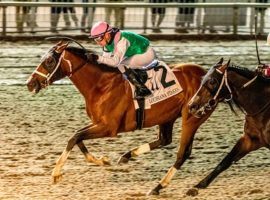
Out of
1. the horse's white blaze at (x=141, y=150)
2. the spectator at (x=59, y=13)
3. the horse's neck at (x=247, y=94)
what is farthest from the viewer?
the spectator at (x=59, y=13)

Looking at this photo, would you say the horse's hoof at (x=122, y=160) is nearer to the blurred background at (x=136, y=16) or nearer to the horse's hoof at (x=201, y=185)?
the horse's hoof at (x=201, y=185)

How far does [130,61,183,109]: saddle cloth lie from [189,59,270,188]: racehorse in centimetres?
71

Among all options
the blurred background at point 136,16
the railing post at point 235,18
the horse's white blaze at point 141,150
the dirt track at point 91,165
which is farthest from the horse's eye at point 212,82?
the railing post at point 235,18

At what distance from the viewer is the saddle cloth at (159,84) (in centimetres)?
794

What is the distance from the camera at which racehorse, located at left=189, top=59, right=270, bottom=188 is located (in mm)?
7148

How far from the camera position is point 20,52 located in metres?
16.5

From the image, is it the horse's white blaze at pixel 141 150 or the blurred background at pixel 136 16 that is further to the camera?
the blurred background at pixel 136 16

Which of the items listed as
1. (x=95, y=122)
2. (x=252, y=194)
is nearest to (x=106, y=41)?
(x=95, y=122)

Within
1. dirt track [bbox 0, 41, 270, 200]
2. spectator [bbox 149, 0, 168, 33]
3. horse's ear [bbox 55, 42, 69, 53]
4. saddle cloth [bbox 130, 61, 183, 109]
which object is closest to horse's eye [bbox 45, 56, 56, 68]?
horse's ear [bbox 55, 42, 69, 53]

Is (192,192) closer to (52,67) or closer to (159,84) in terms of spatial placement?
(159,84)

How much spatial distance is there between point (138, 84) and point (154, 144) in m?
0.90

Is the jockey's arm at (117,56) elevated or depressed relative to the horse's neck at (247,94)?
elevated

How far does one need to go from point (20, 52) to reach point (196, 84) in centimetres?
902

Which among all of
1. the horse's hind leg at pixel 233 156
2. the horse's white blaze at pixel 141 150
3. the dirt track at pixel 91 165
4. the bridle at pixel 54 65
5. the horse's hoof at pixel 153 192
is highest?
the bridle at pixel 54 65
